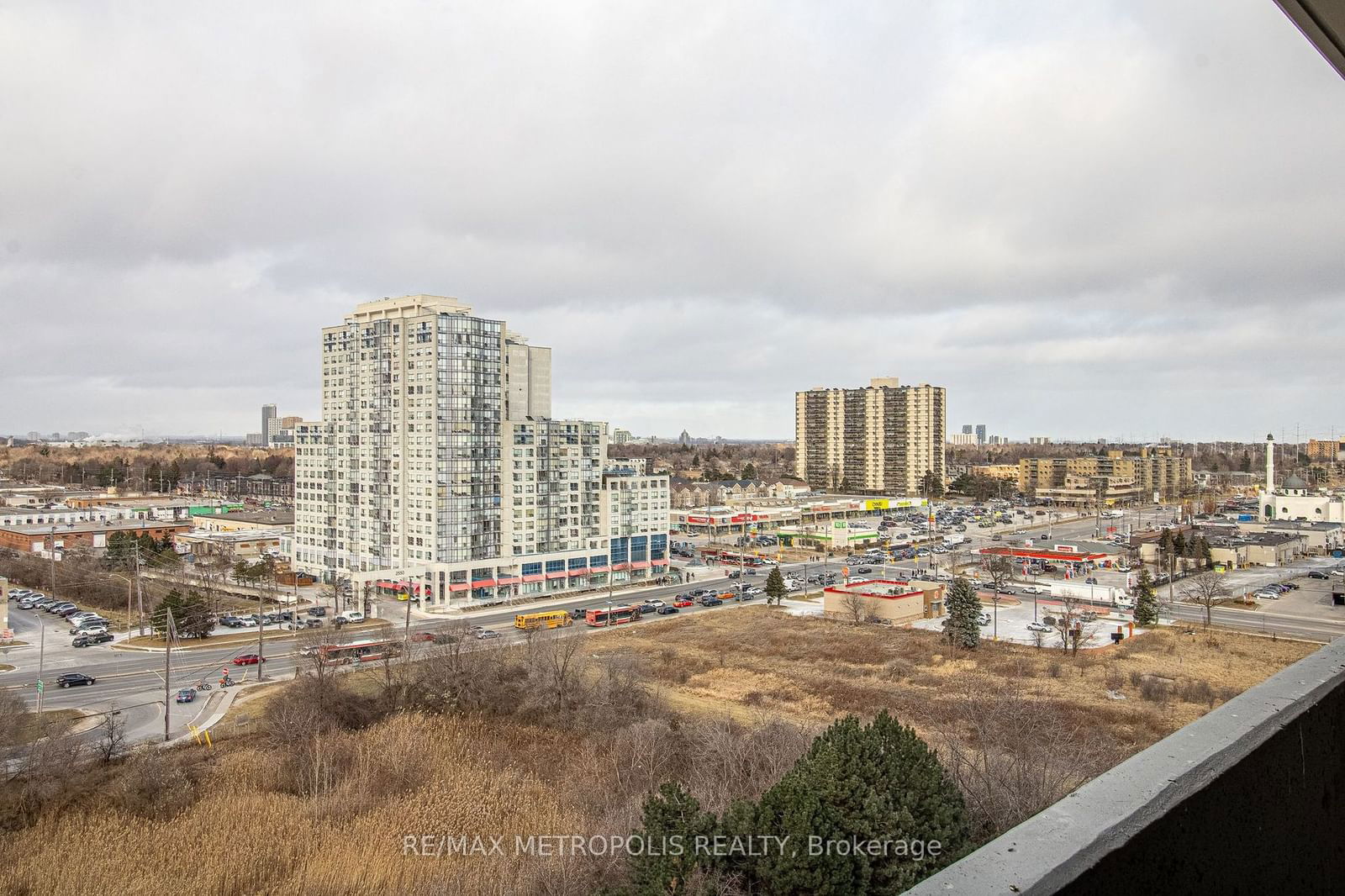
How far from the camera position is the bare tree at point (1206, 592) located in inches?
642

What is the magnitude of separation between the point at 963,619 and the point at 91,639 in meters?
15.3

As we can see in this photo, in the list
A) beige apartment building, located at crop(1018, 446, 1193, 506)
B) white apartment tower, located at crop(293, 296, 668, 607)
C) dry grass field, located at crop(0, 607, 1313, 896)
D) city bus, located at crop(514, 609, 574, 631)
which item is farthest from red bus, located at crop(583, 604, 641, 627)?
beige apartment building, located at crop(1018, 446, 1193, 506)

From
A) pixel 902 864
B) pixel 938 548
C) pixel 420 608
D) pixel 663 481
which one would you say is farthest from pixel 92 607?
pixel 938 548

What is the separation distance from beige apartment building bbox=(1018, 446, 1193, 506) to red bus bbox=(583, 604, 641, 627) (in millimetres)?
35438

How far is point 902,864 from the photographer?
3.41m

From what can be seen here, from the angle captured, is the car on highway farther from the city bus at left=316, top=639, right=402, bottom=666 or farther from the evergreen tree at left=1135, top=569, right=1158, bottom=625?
the evergreen tree at left=1135, top=569, right=1158, bottom=625

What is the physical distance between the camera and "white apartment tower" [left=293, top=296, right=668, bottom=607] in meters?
→ 18.7

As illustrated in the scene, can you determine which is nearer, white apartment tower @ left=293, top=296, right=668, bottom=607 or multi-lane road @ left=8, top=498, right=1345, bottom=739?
multi-lane road @ left=8, top=498, right=1345, bottom=739

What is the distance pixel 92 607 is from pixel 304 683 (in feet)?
39.3

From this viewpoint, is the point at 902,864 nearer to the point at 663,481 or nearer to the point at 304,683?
the point at 304,683

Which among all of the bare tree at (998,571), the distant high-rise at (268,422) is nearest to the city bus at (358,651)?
the bare tree at (998,571)

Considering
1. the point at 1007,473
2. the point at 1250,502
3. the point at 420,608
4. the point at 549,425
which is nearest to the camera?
the point at 420,608

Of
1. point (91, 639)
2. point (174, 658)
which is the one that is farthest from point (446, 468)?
point (91, 639)

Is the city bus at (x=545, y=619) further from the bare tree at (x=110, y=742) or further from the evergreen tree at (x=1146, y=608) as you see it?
the evergreen tree at (x=1146, y=608)
